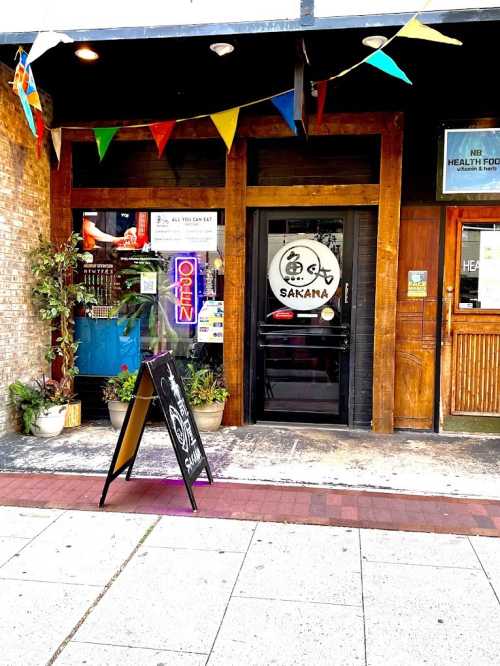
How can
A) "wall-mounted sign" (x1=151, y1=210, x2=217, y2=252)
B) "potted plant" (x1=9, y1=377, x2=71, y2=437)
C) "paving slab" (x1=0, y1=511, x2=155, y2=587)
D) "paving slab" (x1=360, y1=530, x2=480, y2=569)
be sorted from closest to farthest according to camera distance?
"paving slab" (x1=0, y1=511, x2=155, y2=587)
"paving slab" (x1=360, y1=530, x2=480, y2=569)
"potted plant" (x1=9, y1=377, x2=71, y2=437)
"wall-mounted sign" (x1=151, y1=210, x2=217, y2=252)

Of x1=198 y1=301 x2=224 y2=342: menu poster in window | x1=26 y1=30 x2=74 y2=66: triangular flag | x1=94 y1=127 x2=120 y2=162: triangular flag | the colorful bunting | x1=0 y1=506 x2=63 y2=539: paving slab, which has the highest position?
x1=26 y1=30 x2=74 y2=66: triangular flag

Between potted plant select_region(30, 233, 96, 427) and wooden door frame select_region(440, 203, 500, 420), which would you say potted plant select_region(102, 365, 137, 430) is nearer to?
potted plant select_region(30, 233, 96, 427)

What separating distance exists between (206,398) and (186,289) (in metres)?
1.29

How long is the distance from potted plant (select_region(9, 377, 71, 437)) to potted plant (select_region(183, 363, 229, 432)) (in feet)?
4.34

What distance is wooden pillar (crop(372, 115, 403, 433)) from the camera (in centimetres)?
593

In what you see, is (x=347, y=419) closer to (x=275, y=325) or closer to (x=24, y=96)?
(x=275, y=325)

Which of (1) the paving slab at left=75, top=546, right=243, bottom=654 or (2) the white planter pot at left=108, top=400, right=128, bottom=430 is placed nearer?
(1) the paving slab at left=75, top=546, right=243, bottom=654

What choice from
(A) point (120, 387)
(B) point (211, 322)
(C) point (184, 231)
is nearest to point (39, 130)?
(C) point (184, 231)

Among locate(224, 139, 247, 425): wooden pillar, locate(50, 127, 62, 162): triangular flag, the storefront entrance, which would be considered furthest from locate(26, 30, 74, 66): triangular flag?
the storefront entrance

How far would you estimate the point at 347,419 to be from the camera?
6.32m

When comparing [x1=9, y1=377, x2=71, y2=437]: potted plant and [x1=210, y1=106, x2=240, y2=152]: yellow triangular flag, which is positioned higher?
[x1=210, y1=106, x2=240, y2=152]: yellow triangular flag

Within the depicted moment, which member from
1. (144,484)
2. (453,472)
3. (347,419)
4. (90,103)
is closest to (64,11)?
(90,103)

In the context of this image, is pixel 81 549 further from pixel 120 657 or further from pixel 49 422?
pixel 49 422

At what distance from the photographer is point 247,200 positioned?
621 cm
